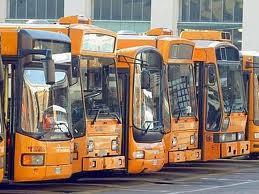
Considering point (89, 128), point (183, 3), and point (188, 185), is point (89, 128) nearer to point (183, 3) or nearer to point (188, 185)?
point (188, 185)

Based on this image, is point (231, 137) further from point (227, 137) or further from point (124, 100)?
point (124, 100)

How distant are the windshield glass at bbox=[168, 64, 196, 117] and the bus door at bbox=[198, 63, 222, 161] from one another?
0.76 m

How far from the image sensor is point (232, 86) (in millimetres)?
25344

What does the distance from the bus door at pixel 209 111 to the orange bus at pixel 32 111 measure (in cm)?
686

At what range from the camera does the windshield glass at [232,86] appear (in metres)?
25.0

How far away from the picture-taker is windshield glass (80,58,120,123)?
63.8 feet

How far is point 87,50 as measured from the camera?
64.0 feet

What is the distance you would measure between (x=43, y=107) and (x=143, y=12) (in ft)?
113

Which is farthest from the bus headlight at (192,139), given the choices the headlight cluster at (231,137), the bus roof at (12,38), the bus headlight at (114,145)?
the bus roof at (12,38)

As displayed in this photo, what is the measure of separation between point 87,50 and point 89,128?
146 cm

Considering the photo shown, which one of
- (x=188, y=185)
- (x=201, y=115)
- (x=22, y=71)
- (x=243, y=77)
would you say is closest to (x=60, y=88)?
(x=22, y=71)

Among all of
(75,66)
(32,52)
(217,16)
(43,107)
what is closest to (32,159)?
(43,107)

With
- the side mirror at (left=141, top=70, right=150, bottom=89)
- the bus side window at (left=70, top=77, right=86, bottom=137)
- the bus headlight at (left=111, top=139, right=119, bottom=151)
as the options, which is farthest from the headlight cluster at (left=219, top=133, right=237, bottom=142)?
the bus side window at (left=70, top=77, right=86, bottom=137)

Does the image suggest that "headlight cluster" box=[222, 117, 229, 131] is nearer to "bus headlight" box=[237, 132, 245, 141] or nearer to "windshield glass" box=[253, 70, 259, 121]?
"bus headlight" box=[237, 132, 245, 141]
